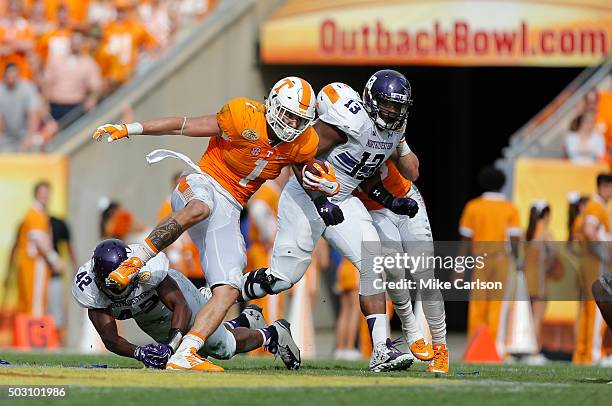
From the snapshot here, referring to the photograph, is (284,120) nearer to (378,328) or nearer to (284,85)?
(284,85)

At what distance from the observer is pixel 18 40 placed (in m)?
16.8

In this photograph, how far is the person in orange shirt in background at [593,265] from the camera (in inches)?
522

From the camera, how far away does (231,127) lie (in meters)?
8.73

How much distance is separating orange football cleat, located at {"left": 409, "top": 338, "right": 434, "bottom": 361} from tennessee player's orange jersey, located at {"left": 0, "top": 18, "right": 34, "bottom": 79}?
8664 millimetres

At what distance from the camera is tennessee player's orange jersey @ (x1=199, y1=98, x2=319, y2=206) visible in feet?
28.7

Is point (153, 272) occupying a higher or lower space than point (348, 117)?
lower

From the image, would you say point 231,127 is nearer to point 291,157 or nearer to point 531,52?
point 291,157

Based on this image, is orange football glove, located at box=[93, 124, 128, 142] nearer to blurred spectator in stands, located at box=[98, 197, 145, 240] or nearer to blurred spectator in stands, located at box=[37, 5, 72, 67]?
blurred spectator in stands, located at box=[98, 197, 145, 240]

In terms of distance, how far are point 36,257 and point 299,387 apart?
8.29 m

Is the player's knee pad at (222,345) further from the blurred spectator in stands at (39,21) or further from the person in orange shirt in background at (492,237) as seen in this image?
the blurred spectator in stands at (39,21)

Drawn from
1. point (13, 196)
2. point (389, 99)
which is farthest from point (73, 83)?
point (389, 99)

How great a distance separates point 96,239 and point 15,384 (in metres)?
8.85

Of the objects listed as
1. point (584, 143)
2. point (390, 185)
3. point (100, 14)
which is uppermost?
point (100, 14)

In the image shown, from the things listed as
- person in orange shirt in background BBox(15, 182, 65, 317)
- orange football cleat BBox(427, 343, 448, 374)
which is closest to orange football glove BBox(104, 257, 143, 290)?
orange football cleat BBox(427, 343, 448, 374)
